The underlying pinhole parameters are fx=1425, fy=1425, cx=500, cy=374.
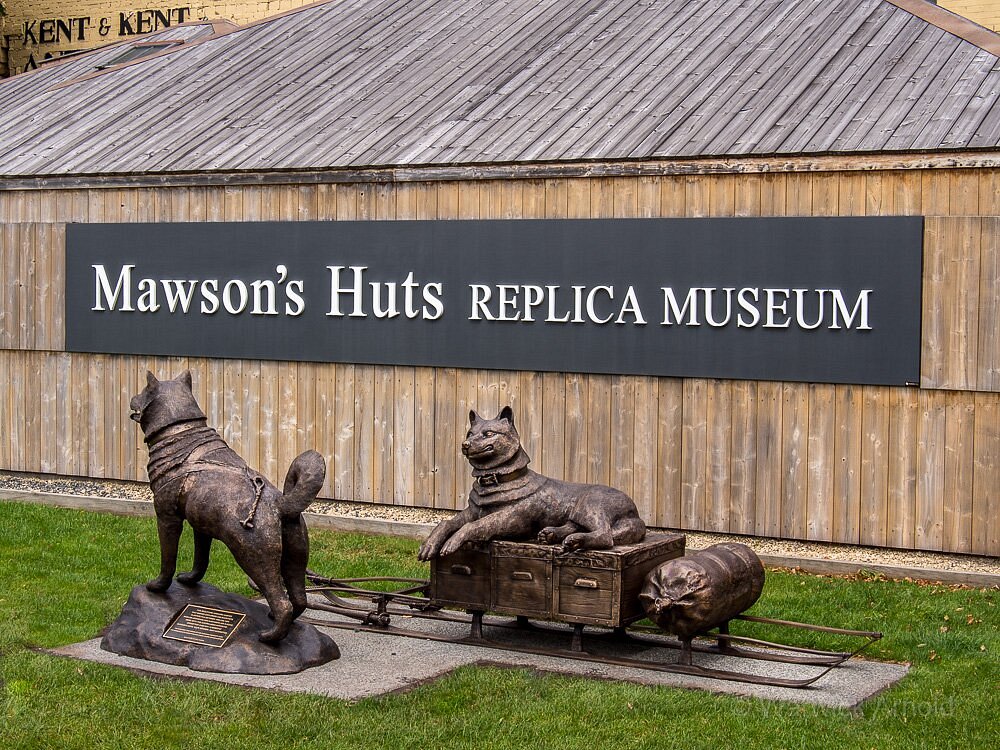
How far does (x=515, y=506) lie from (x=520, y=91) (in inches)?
267

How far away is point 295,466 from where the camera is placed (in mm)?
7863

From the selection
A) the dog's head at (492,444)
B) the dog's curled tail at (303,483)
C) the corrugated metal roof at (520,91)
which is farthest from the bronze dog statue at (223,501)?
the corrugated metal roof at (520,91)

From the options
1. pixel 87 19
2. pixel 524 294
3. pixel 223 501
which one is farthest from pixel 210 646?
pixel 87 19

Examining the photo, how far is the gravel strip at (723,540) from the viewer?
10742 mm

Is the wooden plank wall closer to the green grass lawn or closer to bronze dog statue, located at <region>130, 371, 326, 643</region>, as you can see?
the green grass lawn

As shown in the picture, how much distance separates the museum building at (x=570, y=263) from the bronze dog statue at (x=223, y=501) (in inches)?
173

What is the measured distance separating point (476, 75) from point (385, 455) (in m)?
4.32

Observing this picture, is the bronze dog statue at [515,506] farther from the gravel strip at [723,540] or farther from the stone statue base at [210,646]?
the gravel strip at [723,540]

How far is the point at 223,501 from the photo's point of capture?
7.93 m

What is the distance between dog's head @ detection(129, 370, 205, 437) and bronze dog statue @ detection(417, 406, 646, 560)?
5.28 ft

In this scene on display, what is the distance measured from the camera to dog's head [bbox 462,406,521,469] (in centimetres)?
836

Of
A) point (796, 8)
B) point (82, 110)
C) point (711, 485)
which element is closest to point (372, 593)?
point (711, 485)

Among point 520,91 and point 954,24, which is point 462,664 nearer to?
point 520,91

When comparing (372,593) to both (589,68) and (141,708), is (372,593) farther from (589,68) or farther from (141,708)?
(589,68)
